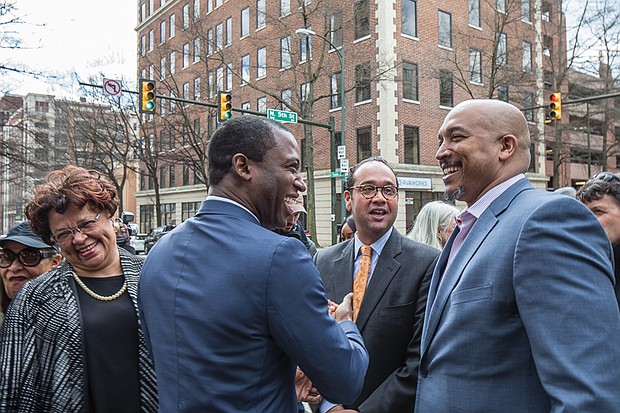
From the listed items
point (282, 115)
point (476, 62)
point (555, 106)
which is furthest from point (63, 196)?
point (476, 62)

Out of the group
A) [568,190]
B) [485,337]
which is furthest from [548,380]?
[568,190]

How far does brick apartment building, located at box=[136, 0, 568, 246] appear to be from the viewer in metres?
26.3

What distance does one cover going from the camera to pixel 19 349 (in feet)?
8.21

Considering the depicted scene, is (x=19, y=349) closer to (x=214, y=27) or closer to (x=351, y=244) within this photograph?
(x=351, y=244)

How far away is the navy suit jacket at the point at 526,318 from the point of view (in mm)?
1527

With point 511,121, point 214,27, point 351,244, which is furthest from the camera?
point 214,27

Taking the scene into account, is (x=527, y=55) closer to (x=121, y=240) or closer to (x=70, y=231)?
(x=121, y=240)

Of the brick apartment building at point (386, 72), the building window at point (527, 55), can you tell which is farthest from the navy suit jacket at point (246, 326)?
the building window at point (527, 55)

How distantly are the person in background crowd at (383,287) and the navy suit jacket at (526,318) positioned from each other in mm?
646

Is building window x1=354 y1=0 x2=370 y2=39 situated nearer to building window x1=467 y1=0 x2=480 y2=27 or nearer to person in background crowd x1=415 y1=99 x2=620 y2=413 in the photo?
building window x1=467 y1=0 x2=480 y2=27

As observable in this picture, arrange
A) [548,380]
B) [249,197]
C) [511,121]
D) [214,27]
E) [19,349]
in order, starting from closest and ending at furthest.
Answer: [548,380] < [249,197] < [511,121] < [19,349] < [214,27]

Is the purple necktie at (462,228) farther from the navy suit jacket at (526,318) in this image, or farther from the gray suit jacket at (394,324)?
the gray suit jacket at (394,324)

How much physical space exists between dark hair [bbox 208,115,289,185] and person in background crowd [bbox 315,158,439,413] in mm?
1386

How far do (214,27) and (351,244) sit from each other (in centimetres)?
3798
